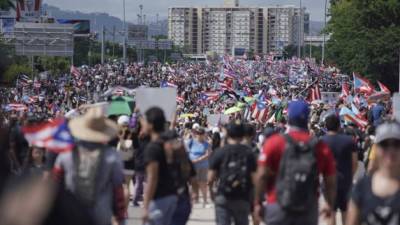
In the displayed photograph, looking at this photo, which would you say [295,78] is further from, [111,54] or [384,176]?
[111,54]

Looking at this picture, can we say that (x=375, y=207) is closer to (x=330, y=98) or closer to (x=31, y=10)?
(x=330, y=98)

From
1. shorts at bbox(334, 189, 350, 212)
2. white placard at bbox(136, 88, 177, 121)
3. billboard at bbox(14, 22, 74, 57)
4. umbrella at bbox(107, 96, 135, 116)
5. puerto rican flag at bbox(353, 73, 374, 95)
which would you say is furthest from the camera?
billboard at bbox(14, 22, 74, 57)

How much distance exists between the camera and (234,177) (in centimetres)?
793

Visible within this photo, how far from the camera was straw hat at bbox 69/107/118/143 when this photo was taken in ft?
22.0

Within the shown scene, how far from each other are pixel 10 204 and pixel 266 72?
10578cm

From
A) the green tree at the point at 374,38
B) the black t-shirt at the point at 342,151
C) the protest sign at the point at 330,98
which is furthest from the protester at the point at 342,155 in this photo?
the green tree at the point at 374,38

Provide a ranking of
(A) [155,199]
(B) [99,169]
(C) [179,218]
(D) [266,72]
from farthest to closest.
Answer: (D) [266,72] < (C) [179,218] < (A) [155,199] < (B) [99,169]

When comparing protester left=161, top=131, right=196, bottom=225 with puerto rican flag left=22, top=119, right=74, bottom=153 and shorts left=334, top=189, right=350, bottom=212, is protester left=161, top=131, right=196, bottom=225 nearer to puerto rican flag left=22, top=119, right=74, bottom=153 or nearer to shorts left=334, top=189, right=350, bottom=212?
puerto rican flag left=22, top=119, right=74, bottom=153

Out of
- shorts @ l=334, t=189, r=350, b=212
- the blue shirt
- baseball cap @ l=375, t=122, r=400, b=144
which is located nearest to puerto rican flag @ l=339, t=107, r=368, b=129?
the blue shirt

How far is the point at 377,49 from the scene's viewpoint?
58.5 meters

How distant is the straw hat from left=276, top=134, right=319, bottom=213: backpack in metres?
1.27

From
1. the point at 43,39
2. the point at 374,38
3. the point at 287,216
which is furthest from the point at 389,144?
the point at 374,38

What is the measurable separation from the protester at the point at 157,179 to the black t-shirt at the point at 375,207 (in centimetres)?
264

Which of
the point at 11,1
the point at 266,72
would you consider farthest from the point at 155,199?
the point at 266,72
